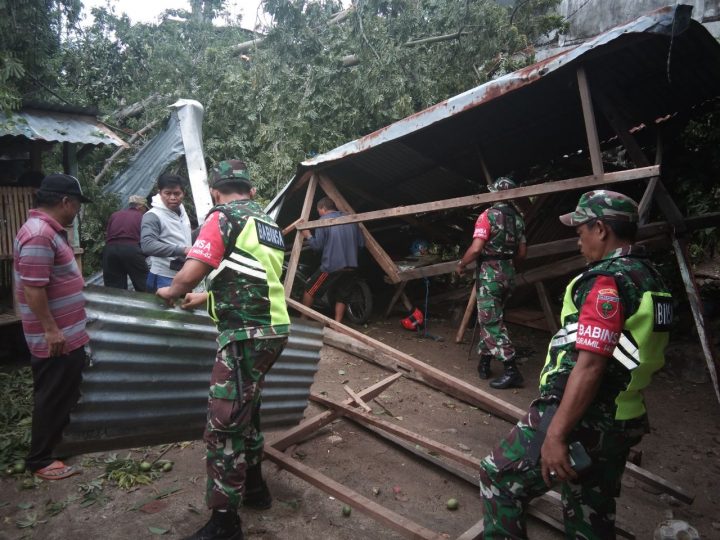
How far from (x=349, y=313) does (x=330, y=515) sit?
486 centimetres

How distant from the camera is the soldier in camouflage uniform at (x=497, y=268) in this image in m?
5.15

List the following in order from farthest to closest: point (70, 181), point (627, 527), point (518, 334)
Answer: point (518, 334)
point (70, 181)
point (627, 527)

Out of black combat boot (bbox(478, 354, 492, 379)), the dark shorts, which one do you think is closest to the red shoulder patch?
black combat boot (bbox(478, 354, 492, 379))

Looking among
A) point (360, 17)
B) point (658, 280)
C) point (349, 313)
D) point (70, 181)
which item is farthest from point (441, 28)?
point (658, 280)

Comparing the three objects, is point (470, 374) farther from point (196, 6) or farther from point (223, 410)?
point (196, 6)

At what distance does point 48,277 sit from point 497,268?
4.07 metres

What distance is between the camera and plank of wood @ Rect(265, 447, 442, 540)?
244 centimetres

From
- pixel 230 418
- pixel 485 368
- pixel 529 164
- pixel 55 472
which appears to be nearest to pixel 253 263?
pixel 230 418

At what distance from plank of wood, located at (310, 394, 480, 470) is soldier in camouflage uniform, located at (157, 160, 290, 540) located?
127 cm

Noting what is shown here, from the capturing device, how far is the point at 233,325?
2.56 m

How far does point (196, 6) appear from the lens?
542 inches

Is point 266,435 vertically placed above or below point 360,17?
below

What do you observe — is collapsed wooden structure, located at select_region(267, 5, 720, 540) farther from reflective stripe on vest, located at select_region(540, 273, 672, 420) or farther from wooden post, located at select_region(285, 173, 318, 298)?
reflective stripe on vest, located at select_region(540, 273, 672, 420)

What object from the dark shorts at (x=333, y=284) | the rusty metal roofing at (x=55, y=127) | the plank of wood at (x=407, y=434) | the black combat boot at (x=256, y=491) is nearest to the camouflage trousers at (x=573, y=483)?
the plank of wood at (x=407, y=434)
